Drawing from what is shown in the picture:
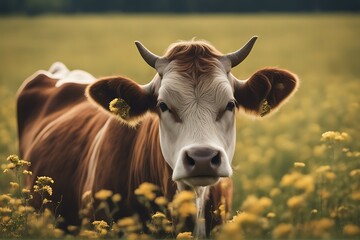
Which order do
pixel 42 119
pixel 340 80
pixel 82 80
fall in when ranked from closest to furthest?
pixel 42 119
pixel 82 80
pixel 340 80

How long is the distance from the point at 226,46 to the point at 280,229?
32.9 meters

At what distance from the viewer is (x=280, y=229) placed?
2.87 m

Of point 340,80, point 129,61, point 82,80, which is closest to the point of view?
point 82,80

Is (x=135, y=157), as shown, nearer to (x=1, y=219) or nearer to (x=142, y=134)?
(x=142, y=134)

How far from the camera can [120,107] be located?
16.9 feet

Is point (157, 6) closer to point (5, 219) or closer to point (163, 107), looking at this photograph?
point (163, 107)

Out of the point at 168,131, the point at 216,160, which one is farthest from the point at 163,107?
the point at 216,160

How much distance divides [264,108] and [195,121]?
1.04 m

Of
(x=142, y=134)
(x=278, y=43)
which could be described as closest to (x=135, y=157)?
(x=142, y=134)

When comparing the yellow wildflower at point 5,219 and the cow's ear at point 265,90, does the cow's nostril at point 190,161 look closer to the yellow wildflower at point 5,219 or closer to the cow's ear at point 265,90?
the cow's ear at point 265,90

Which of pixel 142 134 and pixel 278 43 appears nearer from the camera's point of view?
pixel 142 134

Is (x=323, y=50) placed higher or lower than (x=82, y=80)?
higher

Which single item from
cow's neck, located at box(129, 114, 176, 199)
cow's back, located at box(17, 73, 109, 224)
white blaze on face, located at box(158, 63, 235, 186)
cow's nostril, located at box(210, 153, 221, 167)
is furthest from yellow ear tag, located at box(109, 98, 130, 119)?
cow's nostril, located at box(210, 153, 221, 167)

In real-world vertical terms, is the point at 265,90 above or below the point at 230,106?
above
